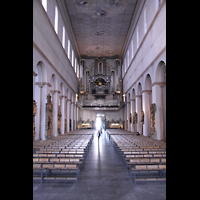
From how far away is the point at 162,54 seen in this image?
12555mm

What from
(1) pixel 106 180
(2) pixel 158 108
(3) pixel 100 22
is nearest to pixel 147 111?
(2) pixel 158 108

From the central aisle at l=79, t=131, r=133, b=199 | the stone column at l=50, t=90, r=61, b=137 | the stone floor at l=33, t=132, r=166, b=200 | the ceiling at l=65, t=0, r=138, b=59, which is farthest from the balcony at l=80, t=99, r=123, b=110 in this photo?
the stone floor at l=33, t=132, r=166, b=200

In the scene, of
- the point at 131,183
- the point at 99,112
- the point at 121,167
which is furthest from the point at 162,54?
the point at 99,112

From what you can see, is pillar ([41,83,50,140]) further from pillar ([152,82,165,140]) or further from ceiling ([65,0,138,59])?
ceiling ([65,0,138,59])

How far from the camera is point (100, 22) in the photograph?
2364cm

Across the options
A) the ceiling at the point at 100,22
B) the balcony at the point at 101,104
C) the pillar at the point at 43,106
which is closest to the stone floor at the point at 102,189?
the pillar at the point at 43,106

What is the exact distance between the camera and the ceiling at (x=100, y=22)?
20047 millimetres

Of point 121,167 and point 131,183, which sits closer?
point 131,183

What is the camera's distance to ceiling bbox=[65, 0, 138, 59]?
2005cm

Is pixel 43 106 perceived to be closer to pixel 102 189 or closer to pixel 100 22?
pixel 102 189
